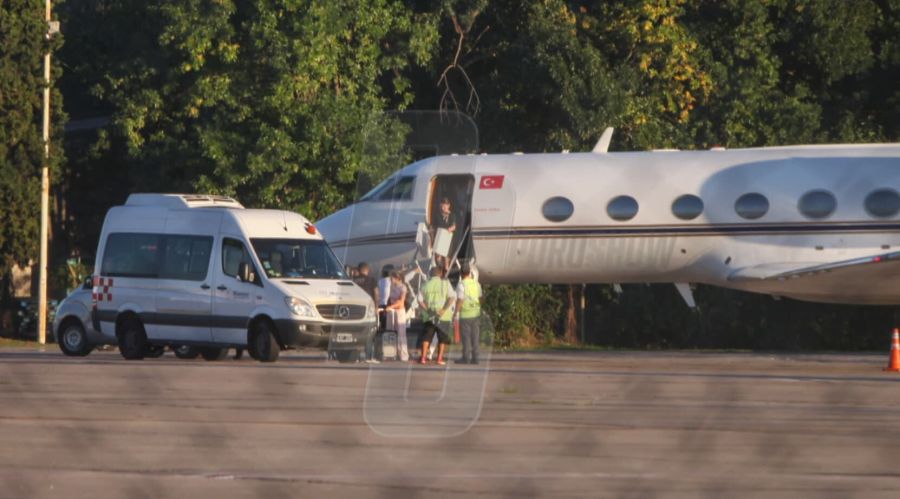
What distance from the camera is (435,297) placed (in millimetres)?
22750

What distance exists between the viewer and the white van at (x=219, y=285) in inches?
899

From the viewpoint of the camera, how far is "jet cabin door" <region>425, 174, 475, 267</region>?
88.4 ft

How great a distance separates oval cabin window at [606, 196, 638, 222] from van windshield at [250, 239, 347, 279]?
4.97 meters

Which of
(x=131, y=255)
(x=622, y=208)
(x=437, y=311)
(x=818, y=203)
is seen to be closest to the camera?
(x=437, y=311)


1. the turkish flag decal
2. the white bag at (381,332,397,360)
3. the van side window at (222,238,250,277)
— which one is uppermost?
the turkish flag decal

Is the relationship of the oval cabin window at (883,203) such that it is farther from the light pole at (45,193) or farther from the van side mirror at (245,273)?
the light pole at (45,193)

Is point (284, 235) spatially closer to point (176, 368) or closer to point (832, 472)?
point (176, 368)

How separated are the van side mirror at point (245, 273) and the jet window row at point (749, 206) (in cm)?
573

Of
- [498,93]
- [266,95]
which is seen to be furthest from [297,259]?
[498,93]

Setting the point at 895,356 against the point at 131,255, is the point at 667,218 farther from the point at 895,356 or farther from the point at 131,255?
the point at 131,255

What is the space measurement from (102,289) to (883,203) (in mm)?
12824

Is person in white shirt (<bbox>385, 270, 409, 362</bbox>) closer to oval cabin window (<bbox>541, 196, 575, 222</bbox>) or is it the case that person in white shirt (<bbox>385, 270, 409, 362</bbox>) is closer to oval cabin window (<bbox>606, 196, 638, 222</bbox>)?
oval cabin window (<bbox>541, 196, 575, 222</bbox>)

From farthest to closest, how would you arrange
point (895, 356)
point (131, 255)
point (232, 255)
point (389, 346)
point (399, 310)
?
1. point (389, 346)
2. point (131, 255)
3. point (399, 310)
4. point (232, 255)
5. point (895, 356)

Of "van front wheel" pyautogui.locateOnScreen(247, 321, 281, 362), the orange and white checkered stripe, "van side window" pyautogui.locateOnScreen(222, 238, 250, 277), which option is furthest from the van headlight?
the orange and white checkered stripe
